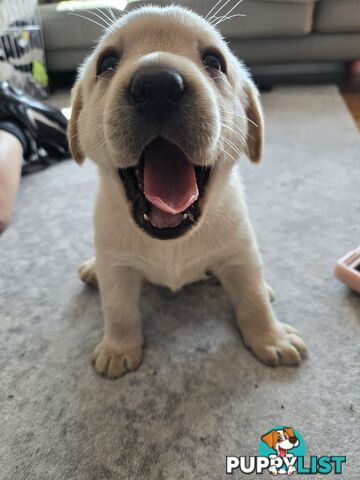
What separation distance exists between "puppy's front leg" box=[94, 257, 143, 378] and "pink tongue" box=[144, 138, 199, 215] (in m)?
0.30

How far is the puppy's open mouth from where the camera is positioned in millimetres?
870

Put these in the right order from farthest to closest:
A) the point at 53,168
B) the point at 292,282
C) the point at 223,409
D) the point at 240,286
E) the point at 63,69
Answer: the point at 63,69, the point at 53,168, the point at 292,282, the point at 240,286, the point at 223,409

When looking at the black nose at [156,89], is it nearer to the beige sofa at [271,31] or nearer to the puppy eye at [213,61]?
the puppy eye at [213,61]

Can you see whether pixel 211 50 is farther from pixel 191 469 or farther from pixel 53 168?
pixel 53 168

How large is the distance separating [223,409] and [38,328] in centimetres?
61

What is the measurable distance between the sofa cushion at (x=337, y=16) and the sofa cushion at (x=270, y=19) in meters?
0.08

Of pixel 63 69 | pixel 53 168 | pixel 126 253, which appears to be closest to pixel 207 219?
pixel 126 253

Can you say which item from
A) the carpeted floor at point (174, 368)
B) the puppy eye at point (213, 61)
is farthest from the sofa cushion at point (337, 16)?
the puppy eye at point (213, 61)

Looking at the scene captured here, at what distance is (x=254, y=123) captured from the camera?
3.54 feet

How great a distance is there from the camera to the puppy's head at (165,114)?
2.52ft

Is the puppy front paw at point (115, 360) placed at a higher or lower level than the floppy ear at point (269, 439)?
lower

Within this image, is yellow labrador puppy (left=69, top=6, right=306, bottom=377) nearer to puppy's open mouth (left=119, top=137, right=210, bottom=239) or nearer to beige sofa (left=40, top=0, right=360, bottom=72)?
puppy's open mouth (left=119, top=137, right=210, bottom=239)

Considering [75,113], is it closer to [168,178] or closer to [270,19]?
[168,178]

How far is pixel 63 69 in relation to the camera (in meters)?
3.34
